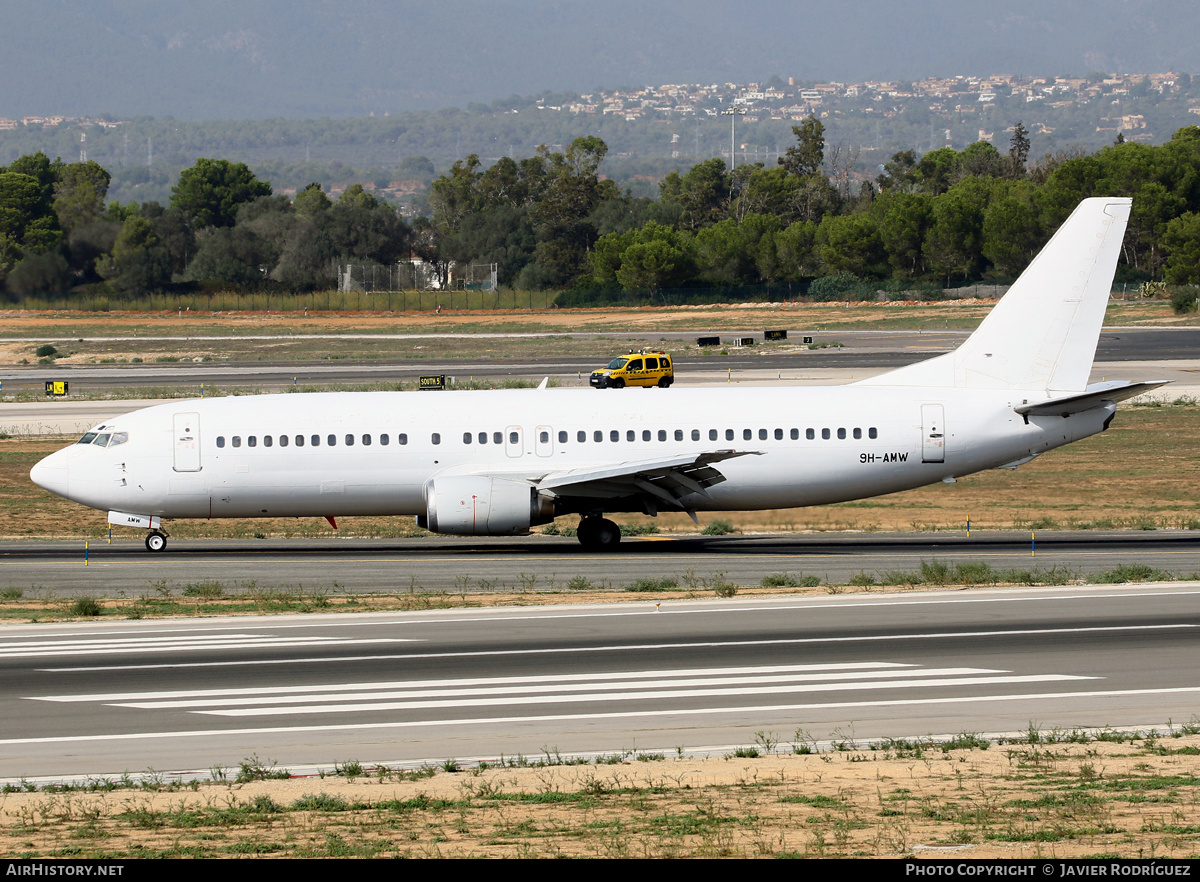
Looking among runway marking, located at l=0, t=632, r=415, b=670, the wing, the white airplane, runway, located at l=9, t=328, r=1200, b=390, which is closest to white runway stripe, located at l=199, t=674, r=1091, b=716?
runway marking, located at l=0, t=632, r=415, b=670

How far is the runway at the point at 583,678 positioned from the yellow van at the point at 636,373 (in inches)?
1906

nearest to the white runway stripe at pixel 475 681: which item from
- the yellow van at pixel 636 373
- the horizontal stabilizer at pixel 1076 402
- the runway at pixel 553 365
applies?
the horizontal stabilizer at pixel 1076 402

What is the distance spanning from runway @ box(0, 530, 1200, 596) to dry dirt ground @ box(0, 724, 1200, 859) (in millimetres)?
13028

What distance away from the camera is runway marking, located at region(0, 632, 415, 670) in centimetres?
2223

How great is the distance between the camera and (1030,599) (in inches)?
1025

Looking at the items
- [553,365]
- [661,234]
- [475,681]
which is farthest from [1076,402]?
[661,234]

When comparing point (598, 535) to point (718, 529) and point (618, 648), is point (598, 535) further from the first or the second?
point (618, 648)

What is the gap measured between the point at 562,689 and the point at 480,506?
13319mm

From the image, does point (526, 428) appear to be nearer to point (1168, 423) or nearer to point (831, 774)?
point (831, 774)

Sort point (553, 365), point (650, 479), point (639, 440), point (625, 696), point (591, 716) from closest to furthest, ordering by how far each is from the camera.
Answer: point (591, 716) < point (625, 696) < point (650, 479) < point (639, 440) < point (553, 365)

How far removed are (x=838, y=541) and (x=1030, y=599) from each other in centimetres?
985

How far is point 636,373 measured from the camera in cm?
7550

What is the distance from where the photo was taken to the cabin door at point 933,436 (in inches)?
1329
